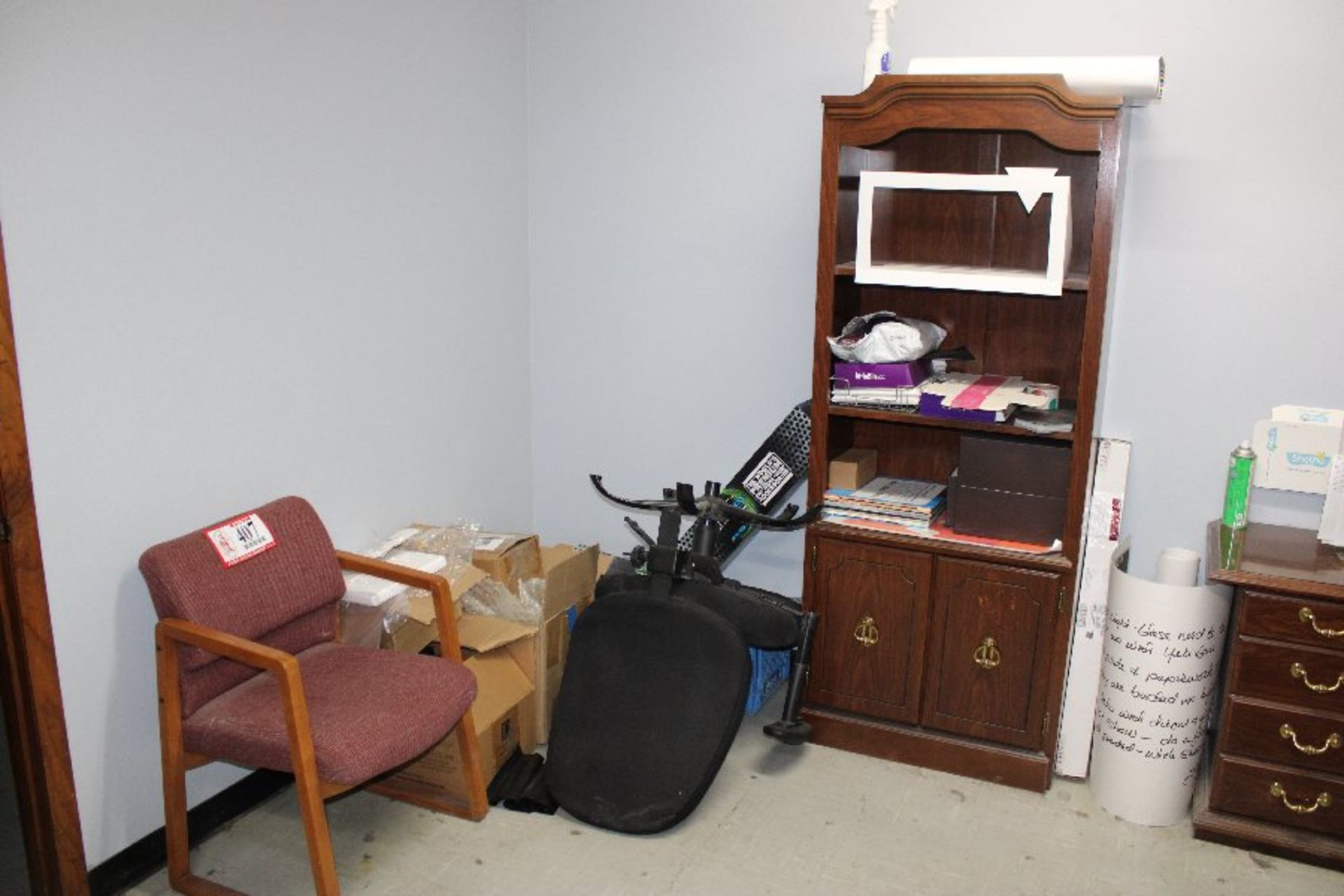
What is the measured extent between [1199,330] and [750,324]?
4.12 ft

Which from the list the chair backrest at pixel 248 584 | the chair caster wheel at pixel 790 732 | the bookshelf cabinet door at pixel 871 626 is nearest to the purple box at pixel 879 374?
the bookshelf cabinet door at pixel 871 626

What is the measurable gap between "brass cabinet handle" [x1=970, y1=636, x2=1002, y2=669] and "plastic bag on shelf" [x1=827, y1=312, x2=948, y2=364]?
2.53ft

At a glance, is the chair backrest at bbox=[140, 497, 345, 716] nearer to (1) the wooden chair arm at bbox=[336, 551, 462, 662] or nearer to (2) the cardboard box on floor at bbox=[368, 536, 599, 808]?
(1) the wooden chair arm at bbox=[336, 551, 462, 662]

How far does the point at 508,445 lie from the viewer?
3.72 metres

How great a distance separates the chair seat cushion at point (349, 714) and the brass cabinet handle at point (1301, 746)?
1.87m

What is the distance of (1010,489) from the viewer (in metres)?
2.86

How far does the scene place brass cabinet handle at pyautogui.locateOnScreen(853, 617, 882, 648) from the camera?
302 centimetres

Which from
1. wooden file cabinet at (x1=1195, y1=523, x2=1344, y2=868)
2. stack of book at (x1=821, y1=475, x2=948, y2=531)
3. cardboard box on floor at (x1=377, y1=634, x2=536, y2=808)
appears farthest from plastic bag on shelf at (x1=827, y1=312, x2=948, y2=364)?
cardboard box on floor at (x1=377, y1=634, x2=536, y2=808)

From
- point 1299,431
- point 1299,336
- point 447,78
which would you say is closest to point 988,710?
point 1299,431

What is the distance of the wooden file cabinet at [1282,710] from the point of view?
8.16 feet

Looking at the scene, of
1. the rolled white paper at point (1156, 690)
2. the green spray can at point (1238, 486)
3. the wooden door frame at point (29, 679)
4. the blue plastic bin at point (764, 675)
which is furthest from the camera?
the blue plastic bin at point (764, 675)

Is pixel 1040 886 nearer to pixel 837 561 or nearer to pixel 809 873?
pixel 809 873

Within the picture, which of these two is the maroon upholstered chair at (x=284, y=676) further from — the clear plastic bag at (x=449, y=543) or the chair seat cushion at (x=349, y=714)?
the clear plastic bag at (x=449, y=543)

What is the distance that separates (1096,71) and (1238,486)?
109cm
